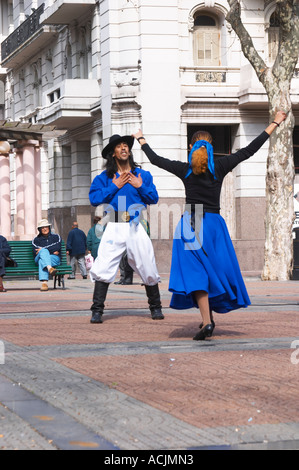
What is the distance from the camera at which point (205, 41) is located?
92.4ft

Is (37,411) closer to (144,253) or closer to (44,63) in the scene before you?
(144,253)

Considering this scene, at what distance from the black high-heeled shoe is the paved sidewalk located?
0.28 feet

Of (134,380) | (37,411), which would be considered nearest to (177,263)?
(134,380)

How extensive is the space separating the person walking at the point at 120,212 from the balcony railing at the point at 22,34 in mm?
25007

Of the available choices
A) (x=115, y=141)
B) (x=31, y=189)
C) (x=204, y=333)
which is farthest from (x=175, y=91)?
(x=204, y=333)

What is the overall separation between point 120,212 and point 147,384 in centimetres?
412

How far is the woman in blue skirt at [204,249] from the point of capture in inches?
327

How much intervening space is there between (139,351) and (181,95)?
66.2 ft

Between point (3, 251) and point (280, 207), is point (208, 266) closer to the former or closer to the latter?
point (3, 251)

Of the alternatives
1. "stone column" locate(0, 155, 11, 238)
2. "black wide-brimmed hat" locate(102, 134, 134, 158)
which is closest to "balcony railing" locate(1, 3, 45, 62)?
"stone column" locate(0, 155, 11, 238)

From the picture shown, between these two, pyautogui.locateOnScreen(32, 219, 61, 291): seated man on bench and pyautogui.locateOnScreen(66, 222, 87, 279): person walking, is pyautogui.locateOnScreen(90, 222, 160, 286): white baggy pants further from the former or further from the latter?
pyautogui.locateOnScreen(66, 222, 87, 279): person walking

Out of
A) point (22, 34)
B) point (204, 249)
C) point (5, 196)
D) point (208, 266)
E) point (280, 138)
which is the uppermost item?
point (22, 34)

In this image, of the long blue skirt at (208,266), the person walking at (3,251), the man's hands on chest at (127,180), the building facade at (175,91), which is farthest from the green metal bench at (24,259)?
the long blue skirt at (208,266)
